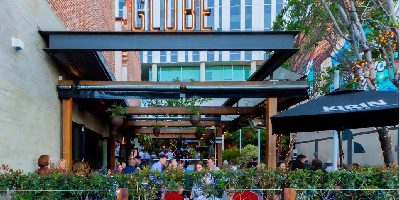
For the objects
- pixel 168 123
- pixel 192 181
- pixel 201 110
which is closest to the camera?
pixel 192 181

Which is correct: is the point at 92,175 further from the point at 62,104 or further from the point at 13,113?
the point at 62,104

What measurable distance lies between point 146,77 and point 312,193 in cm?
6040

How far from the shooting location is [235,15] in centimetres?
6138

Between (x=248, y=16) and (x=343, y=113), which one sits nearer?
(x=343, y=113)

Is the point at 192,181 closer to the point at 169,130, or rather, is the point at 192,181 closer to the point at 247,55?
the point at 169,130

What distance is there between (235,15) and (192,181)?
5538 centimetres

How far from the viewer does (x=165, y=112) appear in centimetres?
1598

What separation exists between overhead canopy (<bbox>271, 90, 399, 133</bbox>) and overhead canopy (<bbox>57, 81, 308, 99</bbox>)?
2.74 meters

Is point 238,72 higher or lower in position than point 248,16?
lower

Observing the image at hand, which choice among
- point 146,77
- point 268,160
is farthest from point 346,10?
point 146,77

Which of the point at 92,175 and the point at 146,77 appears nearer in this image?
the point at 92,175

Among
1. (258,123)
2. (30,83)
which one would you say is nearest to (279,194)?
(30,83)

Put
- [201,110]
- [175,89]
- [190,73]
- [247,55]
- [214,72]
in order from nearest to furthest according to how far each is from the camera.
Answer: [175,89]
[201,110]
[247,55]
[214,72]
[190,73]

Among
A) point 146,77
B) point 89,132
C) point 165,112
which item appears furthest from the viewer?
point 146,77
